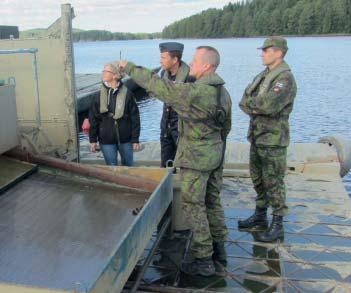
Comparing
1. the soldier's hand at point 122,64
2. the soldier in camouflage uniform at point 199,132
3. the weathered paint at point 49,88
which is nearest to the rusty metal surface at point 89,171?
the weathered paint at point 49,88

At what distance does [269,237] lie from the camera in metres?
4.23

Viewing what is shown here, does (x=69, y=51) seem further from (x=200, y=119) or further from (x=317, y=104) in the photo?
(x=317, y=104)

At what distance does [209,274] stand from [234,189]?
2091 mm

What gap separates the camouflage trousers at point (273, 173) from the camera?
167 inches

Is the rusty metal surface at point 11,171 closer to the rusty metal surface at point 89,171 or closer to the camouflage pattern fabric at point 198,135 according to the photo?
the rusty metal surface at point 89,171

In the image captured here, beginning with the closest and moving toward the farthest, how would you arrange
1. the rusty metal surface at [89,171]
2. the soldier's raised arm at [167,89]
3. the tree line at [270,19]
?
1. the soldier's raised arm at [167,89]
2. the rusty metal surface at [89,171]
3. the tree line at [270,19]

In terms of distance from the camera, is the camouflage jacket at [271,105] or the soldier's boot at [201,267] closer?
the soldier's boot at [201,267]

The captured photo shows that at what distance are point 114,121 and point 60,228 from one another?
68.0 inches

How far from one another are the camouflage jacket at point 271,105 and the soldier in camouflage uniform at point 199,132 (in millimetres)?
481

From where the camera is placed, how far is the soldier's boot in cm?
360

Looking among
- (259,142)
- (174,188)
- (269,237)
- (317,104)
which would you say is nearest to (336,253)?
(269,237)

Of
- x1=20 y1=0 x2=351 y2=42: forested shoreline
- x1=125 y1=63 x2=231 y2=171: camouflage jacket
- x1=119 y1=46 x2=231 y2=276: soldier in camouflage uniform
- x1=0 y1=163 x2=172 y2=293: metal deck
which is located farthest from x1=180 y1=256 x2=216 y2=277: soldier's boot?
x1=20 y1=0 x2=351 y2=42: forested shoreline

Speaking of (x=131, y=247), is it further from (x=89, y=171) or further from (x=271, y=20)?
(x=271, y=20)

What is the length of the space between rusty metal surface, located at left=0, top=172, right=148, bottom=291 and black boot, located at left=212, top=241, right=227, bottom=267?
26.8 inches
